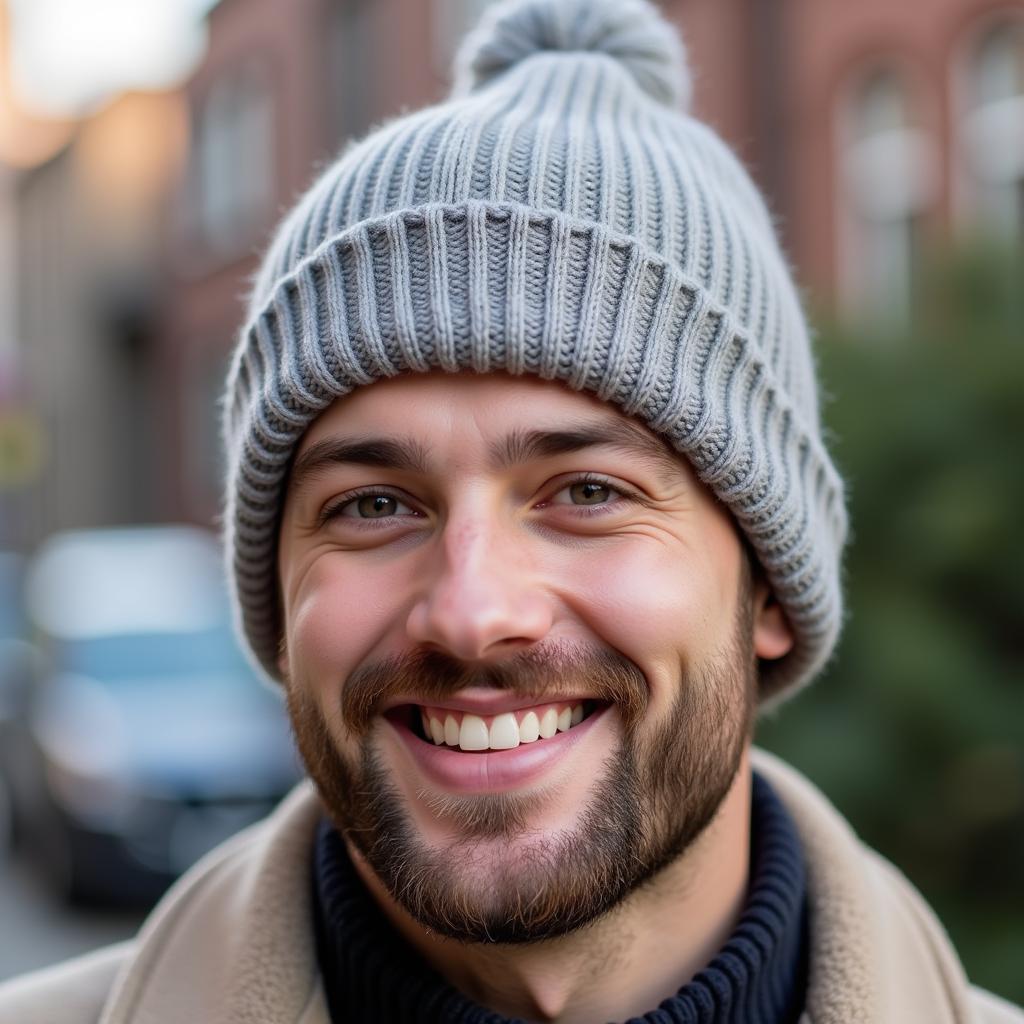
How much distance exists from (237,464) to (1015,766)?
282 cm

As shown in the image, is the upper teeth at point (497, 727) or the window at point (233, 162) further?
the window at point (233, 162)

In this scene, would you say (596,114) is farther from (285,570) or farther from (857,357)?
(857,357)

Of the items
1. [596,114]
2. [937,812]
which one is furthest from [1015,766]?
[596,114]

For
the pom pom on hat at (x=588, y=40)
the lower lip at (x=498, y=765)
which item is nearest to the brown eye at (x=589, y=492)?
the lower lip at (x=498, y=765)

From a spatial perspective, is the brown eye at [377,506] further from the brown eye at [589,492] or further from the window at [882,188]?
the window at [882,188]

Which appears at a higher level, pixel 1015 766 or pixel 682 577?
pixel 682 577

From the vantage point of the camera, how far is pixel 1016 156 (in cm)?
981

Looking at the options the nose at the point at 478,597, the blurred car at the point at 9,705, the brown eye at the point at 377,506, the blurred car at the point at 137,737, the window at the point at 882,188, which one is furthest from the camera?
the window at the point at 882,188

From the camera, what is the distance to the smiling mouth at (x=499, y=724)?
6.64ft

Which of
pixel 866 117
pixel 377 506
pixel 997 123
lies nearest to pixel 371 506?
pixel 377 506

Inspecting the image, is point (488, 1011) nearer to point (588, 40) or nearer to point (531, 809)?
point (531, 809)

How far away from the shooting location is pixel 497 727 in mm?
2023

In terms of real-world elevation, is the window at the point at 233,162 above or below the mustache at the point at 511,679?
below

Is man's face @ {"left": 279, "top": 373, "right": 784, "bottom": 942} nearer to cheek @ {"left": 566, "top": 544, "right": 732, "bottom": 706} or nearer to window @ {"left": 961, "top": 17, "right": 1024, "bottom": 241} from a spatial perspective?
cheek @ {"left": 566, "top": 544, "right": 732, "bottom": 706}
